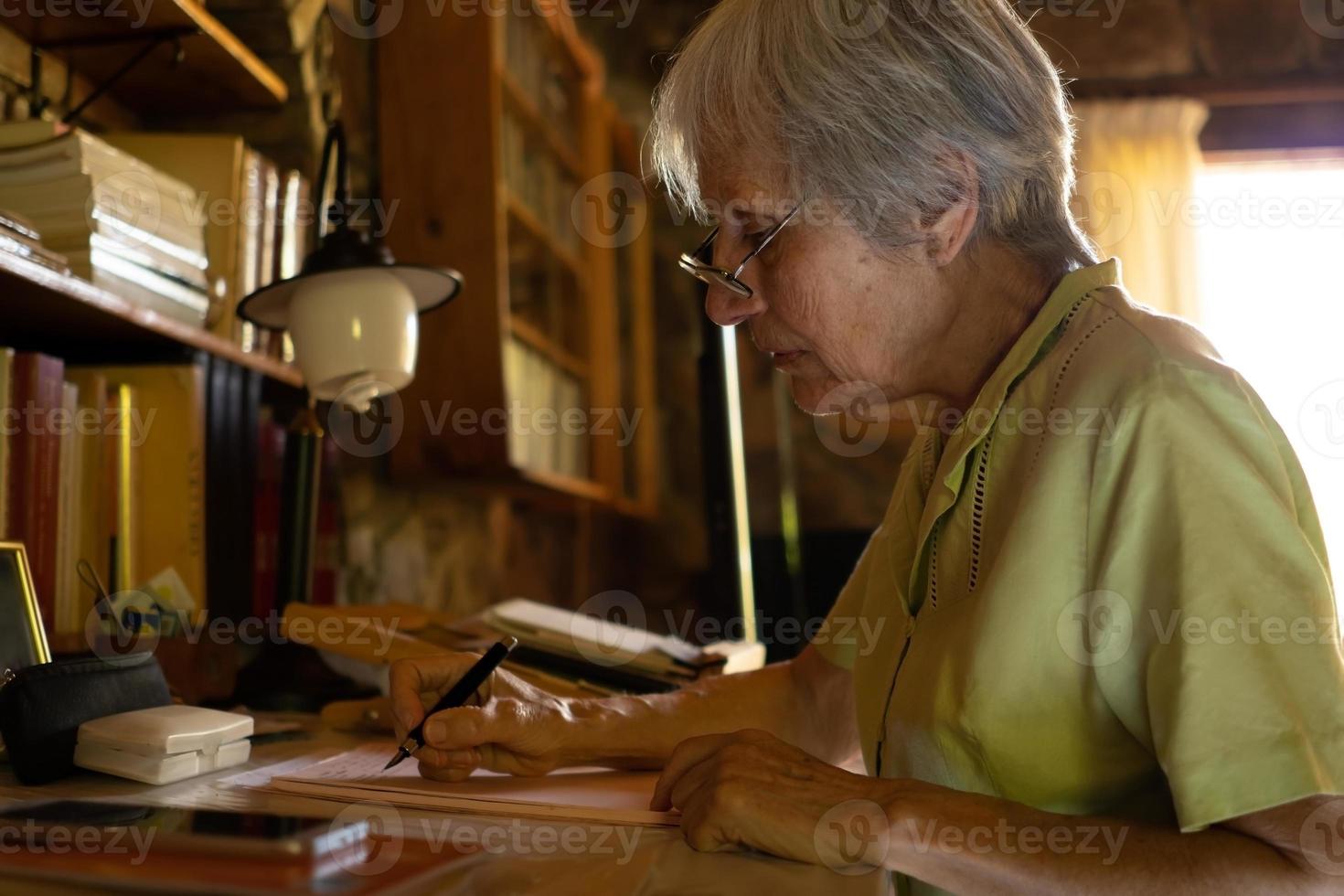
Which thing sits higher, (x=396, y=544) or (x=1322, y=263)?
(x=1322, y=263)

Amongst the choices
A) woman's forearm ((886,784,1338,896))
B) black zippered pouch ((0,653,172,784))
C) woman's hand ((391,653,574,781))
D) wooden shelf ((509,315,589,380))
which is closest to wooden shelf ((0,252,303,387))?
black zippered pouch ((0,653,172,784))

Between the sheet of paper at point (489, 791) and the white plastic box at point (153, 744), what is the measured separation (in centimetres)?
7

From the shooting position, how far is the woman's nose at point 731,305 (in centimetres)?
106

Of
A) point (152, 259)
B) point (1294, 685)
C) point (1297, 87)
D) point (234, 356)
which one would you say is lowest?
point (1294, 685)

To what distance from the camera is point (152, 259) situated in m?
1.29

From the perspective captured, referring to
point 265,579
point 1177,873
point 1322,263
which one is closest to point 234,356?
point 265,579

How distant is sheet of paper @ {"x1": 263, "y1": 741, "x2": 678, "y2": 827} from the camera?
2.65 feet

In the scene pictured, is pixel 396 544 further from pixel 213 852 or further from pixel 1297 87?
pixel 1297 87

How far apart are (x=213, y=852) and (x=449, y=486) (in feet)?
5.76
